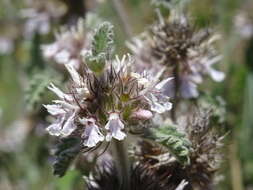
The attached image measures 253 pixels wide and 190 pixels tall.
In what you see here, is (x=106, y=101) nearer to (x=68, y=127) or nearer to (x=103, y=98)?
(x=103, y=98)

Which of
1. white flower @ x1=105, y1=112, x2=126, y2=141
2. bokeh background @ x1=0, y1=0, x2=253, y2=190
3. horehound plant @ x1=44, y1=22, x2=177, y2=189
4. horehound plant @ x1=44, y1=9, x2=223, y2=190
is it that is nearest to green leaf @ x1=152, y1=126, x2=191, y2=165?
horehound plant @ x1=44, y1=9, x2=223, y2=190

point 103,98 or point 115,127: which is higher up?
point 103,98

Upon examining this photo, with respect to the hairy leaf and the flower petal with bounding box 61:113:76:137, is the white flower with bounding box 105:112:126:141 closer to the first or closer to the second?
the flower petal with bounding box 61:113:76:137

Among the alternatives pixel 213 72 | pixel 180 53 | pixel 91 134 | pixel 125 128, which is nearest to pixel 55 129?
pixel 91 134

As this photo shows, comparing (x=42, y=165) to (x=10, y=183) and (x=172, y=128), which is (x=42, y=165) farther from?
(x=172, y=128)

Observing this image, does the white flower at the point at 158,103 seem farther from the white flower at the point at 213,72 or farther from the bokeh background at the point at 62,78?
the bokeh background at the point at 62,78
